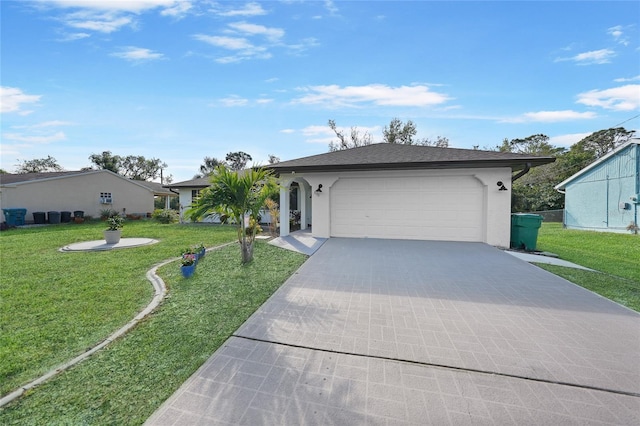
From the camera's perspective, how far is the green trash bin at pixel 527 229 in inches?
326

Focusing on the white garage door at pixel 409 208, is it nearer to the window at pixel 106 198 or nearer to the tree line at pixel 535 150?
the tree line at pixel 535 150

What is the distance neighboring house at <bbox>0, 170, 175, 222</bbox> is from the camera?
16.3 metres

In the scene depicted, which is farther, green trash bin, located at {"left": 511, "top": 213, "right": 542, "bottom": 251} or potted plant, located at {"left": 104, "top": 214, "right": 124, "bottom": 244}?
potted plant, located at {"left": 104, "top": 214, "right": 124, "bottom": 244}

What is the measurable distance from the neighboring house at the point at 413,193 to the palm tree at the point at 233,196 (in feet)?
5.53

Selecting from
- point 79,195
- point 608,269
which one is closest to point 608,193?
point 608,269

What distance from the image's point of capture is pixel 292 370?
2516 millimetres

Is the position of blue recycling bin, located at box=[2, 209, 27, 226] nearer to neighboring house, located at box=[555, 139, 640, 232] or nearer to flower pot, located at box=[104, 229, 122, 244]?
flower pot, located at box=[104, 229, 122, 244]

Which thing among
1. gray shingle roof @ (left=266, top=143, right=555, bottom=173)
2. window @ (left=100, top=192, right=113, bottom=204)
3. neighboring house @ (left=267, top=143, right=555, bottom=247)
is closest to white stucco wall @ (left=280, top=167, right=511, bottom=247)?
neighboring house @ (left=267, top=143, right=555, bottom=247)

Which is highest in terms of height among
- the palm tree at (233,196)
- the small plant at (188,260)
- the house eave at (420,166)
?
the house eave at (420,166)

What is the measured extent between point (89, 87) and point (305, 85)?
27.1 ft

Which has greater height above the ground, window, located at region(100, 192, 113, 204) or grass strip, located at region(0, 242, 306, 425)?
window, located at region(100, 192, 113, 204)

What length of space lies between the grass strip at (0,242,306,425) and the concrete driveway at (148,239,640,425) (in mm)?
228

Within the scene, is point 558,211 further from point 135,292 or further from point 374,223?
point 135,292

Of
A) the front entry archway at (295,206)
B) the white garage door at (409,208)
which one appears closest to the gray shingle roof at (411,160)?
the white garage door at (409,208)
